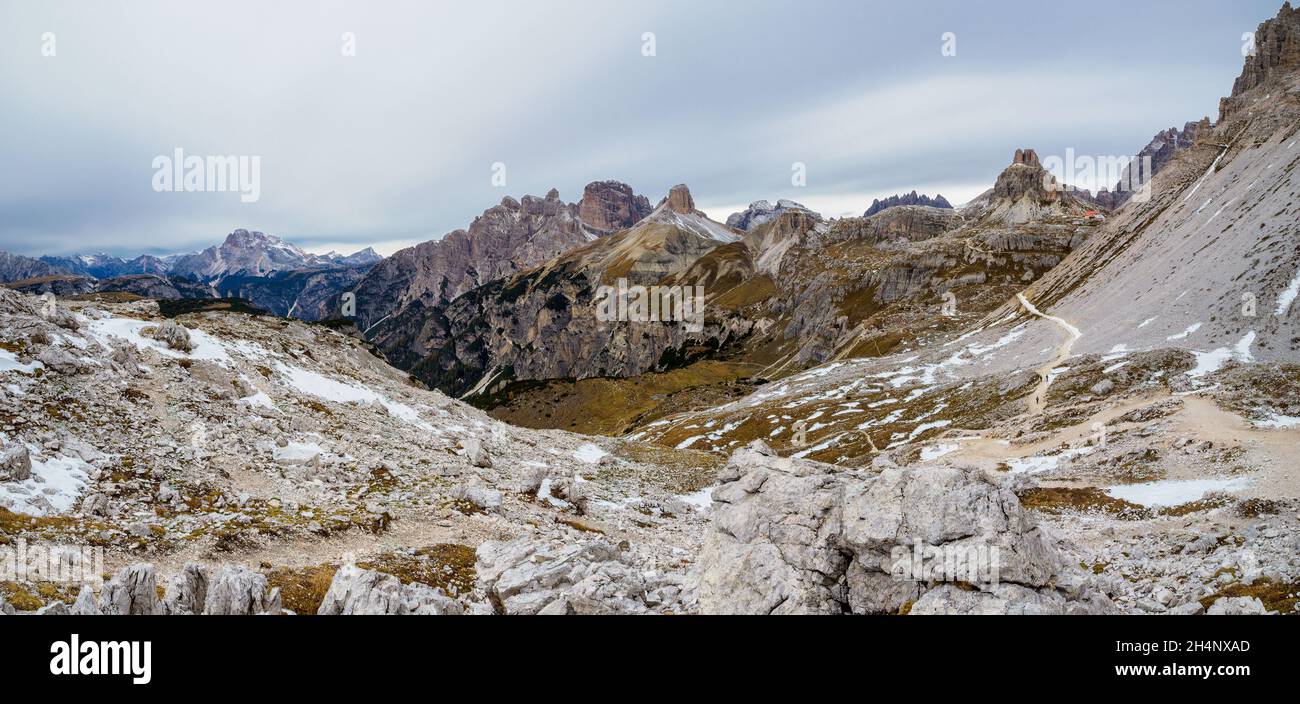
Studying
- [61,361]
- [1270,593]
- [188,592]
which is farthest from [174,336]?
[1270,593]

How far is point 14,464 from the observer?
26500 millimetres

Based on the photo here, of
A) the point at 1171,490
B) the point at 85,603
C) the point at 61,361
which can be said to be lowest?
the point at 1171,490

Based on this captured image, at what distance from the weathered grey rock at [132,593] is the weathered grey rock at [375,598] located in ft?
16.3

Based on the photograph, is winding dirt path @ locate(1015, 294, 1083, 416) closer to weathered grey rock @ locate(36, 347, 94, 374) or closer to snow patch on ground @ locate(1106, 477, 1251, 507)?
snow patch on ground @ locate(1106, 477, 1251, 507)

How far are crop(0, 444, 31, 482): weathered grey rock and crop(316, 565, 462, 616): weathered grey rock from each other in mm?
17878

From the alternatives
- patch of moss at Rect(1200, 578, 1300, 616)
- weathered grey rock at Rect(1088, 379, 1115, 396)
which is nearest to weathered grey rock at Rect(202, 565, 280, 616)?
patch of moss at Rect(1200, 578, 1300, 616)

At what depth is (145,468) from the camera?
31.6m

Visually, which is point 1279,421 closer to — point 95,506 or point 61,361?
point 95,506

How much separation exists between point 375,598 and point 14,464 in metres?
21.2

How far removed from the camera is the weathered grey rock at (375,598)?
63.4 ft
